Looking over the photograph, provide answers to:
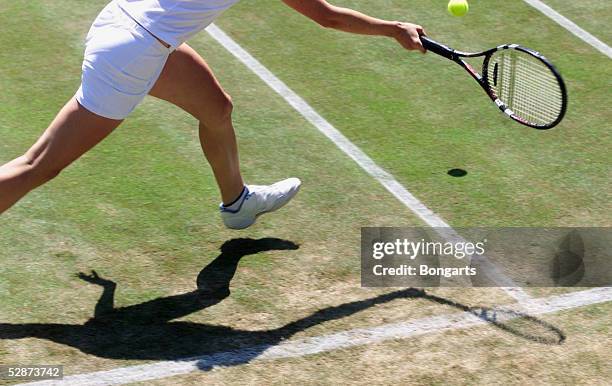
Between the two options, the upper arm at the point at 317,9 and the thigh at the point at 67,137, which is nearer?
the thigh at the point at 67,137

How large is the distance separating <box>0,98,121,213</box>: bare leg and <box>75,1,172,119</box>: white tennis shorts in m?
0.06

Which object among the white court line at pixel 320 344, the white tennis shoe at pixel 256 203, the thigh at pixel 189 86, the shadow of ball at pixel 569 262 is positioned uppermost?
the thigh at pixel 189 86

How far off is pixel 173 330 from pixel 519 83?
2.31 m

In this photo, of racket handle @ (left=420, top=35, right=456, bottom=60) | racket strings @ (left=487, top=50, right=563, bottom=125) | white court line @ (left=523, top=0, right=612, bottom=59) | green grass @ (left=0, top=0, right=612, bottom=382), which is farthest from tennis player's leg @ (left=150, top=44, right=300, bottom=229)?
white court line @ (left=523, top=0, right=612, bottom=59)

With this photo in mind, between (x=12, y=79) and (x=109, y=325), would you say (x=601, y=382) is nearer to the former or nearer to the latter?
(x=109, y=325)

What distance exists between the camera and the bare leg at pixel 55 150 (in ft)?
19.0

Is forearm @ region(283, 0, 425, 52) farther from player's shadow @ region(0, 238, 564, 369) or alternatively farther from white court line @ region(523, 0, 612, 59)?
white court line @ region(523, 0, 612, 59)

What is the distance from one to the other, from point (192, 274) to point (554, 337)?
193cm

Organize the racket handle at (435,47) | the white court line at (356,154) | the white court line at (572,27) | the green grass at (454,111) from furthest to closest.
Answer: the white court line at (572,27), the green grass at (454,111), the white court line at (356,154), the racket handle at (435,47)

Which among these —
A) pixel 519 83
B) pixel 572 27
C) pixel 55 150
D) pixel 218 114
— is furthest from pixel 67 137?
pixel 572 27

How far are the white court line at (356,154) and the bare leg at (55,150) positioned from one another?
2.03 metres

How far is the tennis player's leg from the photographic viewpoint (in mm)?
6277

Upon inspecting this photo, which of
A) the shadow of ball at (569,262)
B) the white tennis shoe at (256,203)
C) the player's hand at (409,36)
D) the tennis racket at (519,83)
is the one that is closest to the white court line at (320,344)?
the shadow of ball at (569,262)

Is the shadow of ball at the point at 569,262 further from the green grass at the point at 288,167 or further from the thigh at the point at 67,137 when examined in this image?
the thigh at the point at 67,137
